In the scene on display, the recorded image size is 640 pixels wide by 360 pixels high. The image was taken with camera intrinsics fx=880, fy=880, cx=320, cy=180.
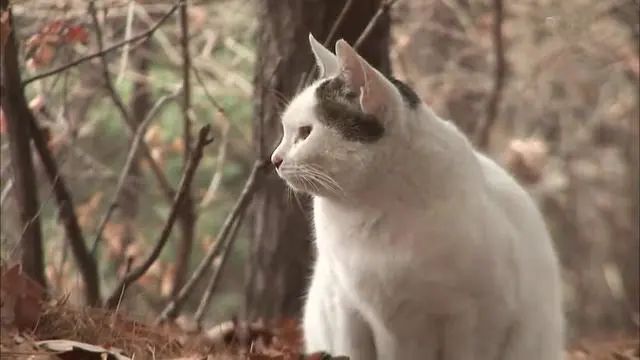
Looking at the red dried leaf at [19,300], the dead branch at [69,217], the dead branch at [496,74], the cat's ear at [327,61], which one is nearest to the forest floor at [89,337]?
the red dried leaf at [19,300]

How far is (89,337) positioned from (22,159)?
1.81 feet

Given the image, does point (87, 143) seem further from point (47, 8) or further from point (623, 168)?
point (623, 168)

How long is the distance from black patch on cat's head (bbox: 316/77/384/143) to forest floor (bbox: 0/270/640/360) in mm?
468

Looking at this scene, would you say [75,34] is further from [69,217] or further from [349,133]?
[349,133]

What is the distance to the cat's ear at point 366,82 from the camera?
5.45ft

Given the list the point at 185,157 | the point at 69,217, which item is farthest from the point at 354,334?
the point at 185,157

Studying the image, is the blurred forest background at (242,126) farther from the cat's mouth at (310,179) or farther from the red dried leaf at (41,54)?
the cat's mouth at (310,179)

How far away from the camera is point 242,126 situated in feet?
13.3

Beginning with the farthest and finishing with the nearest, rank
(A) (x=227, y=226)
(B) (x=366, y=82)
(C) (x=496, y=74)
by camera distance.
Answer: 1. (C) (x=496, y=74)
2. (A) (x=227, y=226)
3. (B) (x=366, y=82)

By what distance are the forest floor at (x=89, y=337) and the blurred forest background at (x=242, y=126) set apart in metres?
0.16

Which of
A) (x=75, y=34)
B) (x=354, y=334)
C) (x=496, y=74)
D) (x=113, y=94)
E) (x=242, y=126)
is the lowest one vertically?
(x=242, y=126)

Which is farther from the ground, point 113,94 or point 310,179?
point 310,179

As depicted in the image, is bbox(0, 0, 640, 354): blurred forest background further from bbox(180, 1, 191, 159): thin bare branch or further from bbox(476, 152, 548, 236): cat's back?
bbox(476, 152, 548, 236): cat's back

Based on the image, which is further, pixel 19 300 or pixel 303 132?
pixel 303 132
